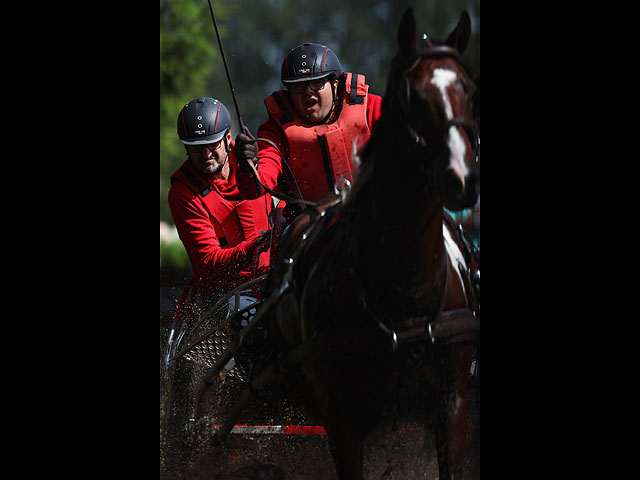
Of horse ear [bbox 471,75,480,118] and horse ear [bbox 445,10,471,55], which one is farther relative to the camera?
horse ear [bbox 445,10,471,55]

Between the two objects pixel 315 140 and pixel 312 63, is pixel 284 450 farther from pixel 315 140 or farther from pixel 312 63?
pixel 312 63

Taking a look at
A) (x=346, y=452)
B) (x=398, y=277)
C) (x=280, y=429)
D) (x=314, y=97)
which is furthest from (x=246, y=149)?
(x=346, y=452)

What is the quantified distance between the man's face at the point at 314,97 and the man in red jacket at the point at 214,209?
0.36 m

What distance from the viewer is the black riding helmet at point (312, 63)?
3609mm

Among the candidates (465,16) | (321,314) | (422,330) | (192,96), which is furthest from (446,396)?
(192,96)

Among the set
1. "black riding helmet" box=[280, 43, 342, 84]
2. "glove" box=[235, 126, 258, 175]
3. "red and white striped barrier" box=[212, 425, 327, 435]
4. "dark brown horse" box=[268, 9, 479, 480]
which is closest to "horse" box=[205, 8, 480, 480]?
"dark brown horse" box=[268, 9, 479, 480]

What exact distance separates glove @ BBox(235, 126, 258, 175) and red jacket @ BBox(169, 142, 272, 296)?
0.72 ft

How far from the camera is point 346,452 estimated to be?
328 centimetres

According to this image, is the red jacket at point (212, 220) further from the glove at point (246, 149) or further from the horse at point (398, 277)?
the horse at point (398, 277)

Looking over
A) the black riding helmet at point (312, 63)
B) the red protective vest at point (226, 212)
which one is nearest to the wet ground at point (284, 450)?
the red protective vest at point (226, 212)

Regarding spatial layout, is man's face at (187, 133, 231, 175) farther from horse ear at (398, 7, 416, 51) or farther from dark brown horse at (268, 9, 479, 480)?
horse ear at (398, 7, 416, 51)

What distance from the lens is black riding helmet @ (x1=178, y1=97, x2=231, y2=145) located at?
3.79 metres

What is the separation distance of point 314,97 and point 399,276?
3.21ft
